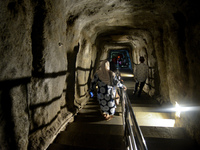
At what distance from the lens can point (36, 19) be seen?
2088 mm

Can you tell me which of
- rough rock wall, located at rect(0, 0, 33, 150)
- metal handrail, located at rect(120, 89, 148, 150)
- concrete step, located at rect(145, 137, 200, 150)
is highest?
rough rock wall, located at rect(0, 0, 33, 150)

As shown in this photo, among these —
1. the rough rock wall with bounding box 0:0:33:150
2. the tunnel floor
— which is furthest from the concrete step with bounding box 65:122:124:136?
the rough rock wall with bounding box 0:0:33:150

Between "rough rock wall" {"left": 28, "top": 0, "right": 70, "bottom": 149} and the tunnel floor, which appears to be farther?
the tunnel floor

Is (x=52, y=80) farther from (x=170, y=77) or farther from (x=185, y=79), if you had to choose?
(x=170, y=77)

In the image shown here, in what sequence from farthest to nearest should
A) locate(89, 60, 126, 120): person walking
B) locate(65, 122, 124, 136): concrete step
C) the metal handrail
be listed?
locate(89, 60, 126, 120): person walking
locate(65, 122, 124, 136): concrete step
the metal handrail

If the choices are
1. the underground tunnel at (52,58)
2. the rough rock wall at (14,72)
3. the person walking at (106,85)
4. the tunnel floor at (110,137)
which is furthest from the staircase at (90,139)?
the rough rock wall at (14,72)

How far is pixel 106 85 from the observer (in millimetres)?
3287

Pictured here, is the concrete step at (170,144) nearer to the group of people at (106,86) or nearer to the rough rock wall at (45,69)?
the group of people at (106,86)

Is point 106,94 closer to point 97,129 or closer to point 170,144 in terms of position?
point 97,129

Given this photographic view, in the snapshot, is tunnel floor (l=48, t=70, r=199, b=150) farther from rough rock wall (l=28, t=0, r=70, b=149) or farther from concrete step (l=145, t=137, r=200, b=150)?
rough rock wall (l=28, t=0, r=70, b=149)

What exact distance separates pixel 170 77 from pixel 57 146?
11.3 feet

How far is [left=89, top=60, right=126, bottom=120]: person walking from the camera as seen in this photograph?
3219mm

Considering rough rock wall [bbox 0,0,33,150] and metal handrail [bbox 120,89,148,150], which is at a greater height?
rough rock wall [bbox 0,0,33,150]

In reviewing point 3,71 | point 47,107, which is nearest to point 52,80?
point 47,107
